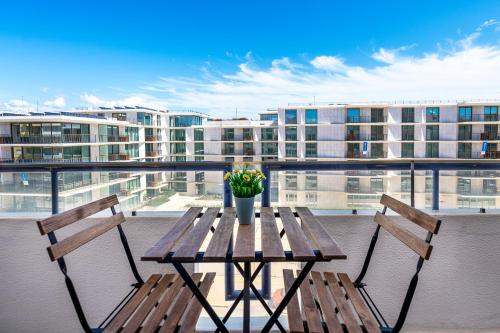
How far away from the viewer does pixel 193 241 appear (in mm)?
1617

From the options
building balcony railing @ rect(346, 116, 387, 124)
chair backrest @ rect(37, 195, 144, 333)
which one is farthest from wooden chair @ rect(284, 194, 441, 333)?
building balcony railing @ rect(346, 116, 387, 124)

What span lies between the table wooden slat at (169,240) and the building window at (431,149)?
37323mm

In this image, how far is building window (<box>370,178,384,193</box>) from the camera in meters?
2.64

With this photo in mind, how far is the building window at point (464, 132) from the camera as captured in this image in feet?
112

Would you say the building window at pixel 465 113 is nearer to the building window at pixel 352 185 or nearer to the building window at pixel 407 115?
the building window at pixel 407 115

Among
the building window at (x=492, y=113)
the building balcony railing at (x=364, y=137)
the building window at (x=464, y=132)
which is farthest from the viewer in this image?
the building balcony railing at (x=364, y=137)

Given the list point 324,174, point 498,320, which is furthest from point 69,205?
point 498,320

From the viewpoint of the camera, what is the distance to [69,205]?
101 inches

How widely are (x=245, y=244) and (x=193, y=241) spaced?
0.80 ft

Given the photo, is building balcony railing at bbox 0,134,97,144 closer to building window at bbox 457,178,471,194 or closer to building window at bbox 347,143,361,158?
building window at bbox 347,143,361,158

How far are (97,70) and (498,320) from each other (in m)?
56.1

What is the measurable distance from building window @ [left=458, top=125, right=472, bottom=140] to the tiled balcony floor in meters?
36.9

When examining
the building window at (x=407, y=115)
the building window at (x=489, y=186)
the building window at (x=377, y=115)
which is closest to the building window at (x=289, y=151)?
the building window at (x=377, y=115)

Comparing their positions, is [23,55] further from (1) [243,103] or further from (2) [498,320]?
(2) [498,320]
